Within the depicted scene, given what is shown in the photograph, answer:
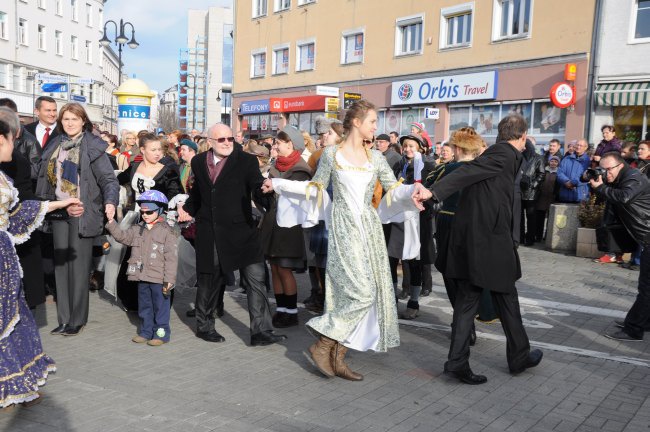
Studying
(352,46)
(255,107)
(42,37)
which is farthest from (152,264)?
(42,37)

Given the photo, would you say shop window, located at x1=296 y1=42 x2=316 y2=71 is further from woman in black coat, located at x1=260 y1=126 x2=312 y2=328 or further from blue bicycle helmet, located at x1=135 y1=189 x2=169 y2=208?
blue bicycle helmet, located at x1=135 y1=189 x2=169 y2=208

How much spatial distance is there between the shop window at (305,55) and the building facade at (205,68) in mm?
48196

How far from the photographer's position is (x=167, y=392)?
450 centimetres

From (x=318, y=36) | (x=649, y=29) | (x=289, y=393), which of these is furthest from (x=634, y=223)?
(x=318, y=36)

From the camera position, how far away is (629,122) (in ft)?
60.9

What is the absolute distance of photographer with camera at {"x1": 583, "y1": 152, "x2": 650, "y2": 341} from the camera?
604 cm

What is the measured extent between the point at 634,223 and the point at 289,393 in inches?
154

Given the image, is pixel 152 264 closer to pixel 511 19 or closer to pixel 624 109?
→ pixel 624 109

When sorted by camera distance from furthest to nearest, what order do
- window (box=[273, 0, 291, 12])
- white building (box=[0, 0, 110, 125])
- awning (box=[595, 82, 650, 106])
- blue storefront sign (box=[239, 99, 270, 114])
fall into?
white building (box=[0, 0, 110, 125]), blue storefront sign (box=[239, 99, 270, 114]), window (box=[273, 0, 291, 12]), awning (box=[595, 82, 650, 106])

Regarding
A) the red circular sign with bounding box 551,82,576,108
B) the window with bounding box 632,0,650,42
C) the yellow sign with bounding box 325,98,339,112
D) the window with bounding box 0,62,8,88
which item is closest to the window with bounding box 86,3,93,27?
the window with bounding box 0,62,8,88

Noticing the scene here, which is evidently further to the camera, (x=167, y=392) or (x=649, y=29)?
(x=649, y=29)

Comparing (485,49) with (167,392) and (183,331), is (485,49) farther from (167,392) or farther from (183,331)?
(167,392)

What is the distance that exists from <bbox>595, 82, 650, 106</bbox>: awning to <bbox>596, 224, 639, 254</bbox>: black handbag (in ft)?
41.7

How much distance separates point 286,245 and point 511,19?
1774cm
